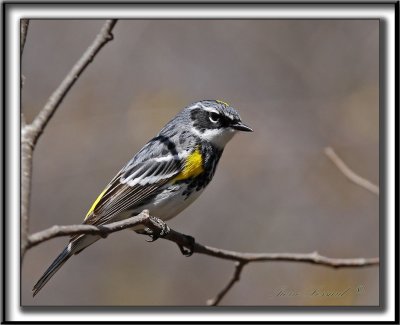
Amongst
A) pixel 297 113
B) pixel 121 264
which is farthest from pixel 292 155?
pixel 121 264

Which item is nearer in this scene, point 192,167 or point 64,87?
point 64,87

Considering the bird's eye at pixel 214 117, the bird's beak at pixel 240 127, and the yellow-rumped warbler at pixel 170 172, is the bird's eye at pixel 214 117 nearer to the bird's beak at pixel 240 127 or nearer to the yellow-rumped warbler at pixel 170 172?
the yellow-rumped warbler at pixel 170 172

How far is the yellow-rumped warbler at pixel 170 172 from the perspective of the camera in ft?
13.9

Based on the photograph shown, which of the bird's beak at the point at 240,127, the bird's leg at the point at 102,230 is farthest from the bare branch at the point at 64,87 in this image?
the bird's beak at the point at 240,127

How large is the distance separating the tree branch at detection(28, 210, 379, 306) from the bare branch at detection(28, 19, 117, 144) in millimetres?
513

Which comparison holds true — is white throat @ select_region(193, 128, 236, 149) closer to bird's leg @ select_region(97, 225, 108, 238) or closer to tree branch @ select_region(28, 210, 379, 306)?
tree branch @ select_region(28, 210, 379, 306)

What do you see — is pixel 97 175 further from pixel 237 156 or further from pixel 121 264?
pixel 237 156

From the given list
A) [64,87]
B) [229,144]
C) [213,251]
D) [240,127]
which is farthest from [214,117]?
[229,144]

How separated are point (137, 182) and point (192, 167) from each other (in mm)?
360

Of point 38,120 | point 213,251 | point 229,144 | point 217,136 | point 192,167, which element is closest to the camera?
point 38,120

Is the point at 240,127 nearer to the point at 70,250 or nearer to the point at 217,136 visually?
the point at 217,136

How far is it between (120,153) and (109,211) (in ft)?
8.39

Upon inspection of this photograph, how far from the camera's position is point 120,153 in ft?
22.2

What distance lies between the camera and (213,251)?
365 centimetres
